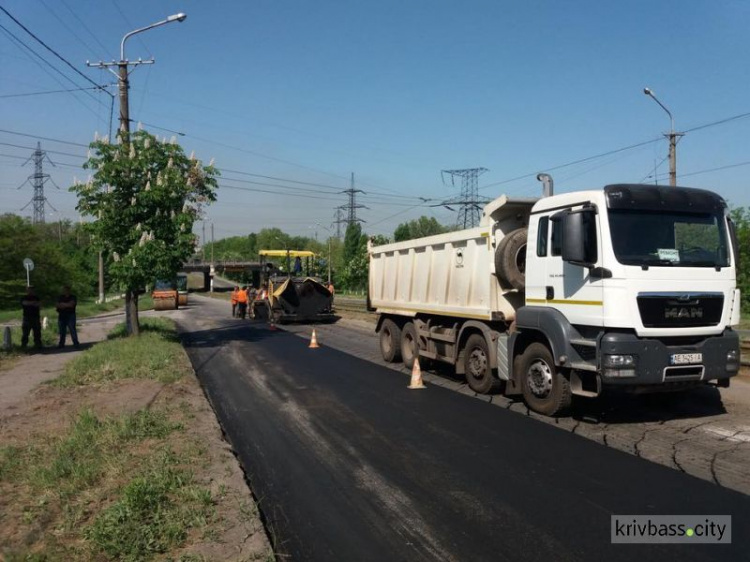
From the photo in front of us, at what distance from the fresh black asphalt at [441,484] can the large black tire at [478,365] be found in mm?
382

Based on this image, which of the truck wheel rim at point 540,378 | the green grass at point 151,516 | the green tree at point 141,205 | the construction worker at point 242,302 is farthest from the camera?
the construction worker at point 242,302

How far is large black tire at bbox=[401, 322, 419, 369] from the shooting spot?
12609mm

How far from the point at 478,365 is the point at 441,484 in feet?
15.0

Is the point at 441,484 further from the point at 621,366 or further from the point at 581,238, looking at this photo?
the point at 581,238

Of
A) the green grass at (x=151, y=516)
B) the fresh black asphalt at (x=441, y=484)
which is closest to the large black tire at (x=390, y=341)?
the fresh black asphalt at (x=441, y=484)

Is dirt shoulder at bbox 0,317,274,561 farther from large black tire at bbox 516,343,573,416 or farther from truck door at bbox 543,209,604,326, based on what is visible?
truck door at bbox 543,209,604,326

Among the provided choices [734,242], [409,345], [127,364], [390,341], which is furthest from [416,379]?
[127,364]

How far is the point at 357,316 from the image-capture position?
27.5 meters

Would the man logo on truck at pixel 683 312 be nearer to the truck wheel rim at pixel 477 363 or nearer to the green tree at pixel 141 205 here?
the truck wheel rim at pixel 477 363

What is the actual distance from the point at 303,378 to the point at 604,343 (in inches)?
241

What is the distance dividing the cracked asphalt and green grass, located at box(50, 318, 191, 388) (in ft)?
16.8

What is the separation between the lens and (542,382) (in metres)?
8.23

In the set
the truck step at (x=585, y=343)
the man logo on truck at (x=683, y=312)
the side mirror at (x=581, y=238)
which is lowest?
the truck step at (x=585, y=343)

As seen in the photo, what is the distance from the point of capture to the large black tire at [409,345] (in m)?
12.6
